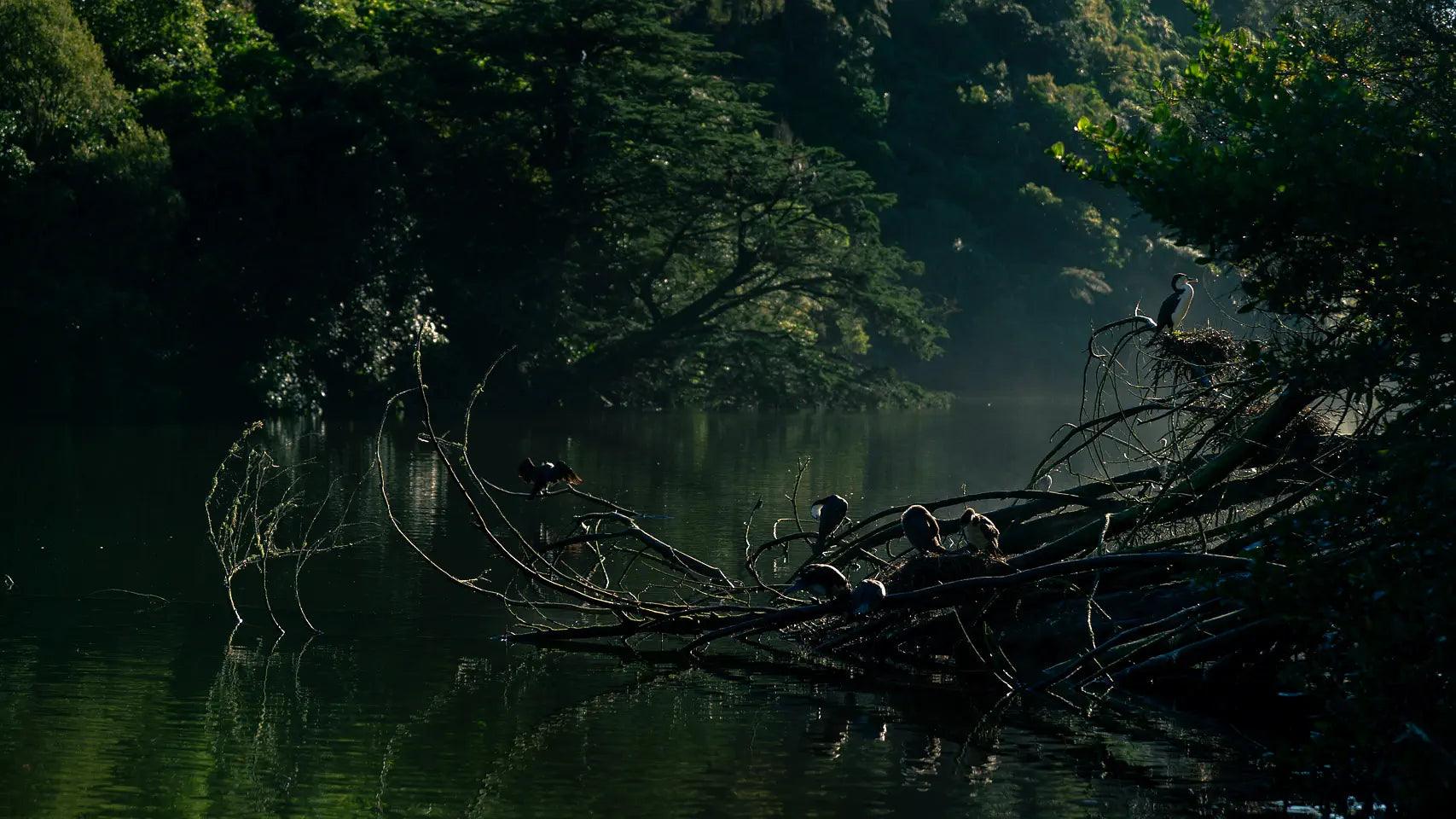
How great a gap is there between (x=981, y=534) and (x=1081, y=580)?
2.11 ft

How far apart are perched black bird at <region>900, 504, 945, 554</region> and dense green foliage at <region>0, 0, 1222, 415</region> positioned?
22.7 m

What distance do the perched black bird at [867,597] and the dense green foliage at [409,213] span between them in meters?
23.6

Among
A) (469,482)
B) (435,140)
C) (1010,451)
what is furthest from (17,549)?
(435,140)

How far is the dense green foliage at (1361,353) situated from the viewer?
6184mm

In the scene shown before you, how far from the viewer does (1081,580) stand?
32.7 feet

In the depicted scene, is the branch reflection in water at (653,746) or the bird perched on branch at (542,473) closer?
the branch reflection in water at (653,746)

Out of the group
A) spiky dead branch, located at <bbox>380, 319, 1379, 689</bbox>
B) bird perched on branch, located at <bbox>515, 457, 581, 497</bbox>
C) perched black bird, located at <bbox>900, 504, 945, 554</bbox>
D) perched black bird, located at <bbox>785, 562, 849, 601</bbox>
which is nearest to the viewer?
spiky dead branch, located at <bbox>380, 319, 1379, 689</bbox>

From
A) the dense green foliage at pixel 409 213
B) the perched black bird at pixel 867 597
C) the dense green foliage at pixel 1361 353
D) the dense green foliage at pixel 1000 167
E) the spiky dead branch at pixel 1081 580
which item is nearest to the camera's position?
the dense green foliage at pixel 1361 353

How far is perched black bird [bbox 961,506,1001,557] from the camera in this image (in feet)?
32.0

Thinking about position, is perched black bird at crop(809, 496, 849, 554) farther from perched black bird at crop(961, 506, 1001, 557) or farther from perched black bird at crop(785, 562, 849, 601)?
perched black bird at crop(785, 562, 849, 601)

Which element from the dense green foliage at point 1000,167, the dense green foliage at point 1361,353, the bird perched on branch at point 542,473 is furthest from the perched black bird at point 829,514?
the dense green foliage at point 1000,167

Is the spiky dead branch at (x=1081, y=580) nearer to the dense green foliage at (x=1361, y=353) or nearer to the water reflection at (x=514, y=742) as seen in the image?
the water reflection at (x=514, y=742)

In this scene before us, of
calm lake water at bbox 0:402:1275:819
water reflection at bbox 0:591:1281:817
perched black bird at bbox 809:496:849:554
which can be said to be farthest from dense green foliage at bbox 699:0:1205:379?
water reflection at bbox 0:591:1281:817

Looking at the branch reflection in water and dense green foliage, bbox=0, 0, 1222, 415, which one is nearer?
the branch reflection in water
